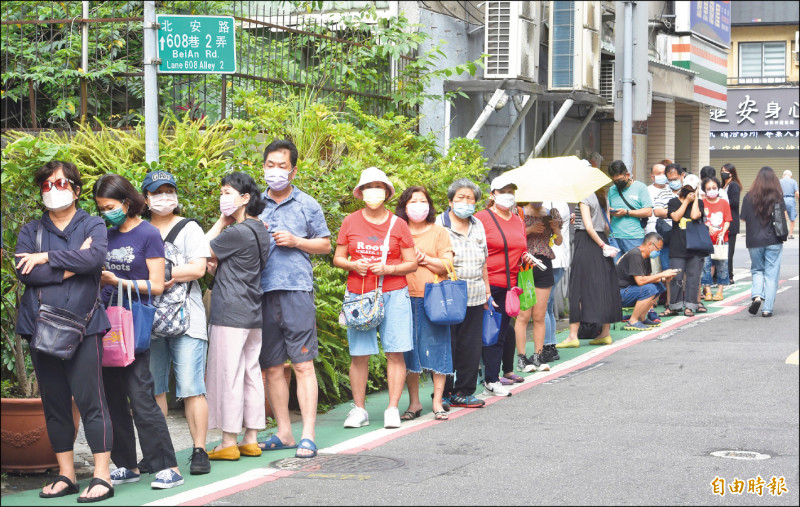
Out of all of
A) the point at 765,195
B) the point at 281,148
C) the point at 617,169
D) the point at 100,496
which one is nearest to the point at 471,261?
the point at 281,148

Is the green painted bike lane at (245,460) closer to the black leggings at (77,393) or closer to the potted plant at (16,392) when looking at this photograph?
the potted plant at (16,392)

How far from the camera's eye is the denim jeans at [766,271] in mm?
14602

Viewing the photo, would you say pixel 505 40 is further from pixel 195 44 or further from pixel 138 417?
pixel 138 417

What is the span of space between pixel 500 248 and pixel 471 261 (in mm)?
817

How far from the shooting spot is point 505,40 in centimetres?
1578

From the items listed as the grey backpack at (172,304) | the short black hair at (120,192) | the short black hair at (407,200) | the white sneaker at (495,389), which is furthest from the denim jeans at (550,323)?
the short black hair at (120,192)

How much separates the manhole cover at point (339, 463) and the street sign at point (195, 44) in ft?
9.87

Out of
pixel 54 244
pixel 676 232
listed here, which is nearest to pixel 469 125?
pixel 676 232

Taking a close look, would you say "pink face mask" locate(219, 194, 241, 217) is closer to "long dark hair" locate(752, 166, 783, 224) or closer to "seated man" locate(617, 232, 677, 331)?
"seated man" locate(617, 232, 677, 331)

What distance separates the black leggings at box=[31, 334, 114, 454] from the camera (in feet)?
20.6

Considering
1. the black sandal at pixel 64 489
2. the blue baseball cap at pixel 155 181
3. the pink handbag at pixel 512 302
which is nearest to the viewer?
the black sandal at pixel 64 489

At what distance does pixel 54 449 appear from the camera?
638 centimetres

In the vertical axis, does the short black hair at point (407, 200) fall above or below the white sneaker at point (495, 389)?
above

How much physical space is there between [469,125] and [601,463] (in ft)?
33.0
